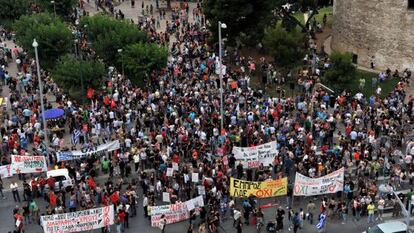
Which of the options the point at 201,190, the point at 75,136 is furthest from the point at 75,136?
the point at 201,190

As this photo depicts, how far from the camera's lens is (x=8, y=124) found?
40781 mm

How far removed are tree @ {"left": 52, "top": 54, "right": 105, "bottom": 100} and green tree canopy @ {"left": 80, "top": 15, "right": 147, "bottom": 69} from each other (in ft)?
10.3

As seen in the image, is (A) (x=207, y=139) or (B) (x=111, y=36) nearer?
(A) (x=207, y=139)

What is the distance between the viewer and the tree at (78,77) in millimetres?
45062

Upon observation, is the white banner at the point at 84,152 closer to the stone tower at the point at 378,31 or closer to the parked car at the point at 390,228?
the parked car at the point at 390,228

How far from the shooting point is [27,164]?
33.9 metres

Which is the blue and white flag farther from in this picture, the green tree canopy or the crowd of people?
the green tree canopy

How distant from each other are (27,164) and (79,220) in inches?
250

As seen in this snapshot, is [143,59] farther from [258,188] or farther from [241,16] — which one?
[258,188]

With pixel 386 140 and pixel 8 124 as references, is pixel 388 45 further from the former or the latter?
pixel 8 124

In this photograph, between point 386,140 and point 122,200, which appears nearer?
point 122,200

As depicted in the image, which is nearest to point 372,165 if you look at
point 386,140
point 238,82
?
point 386,140

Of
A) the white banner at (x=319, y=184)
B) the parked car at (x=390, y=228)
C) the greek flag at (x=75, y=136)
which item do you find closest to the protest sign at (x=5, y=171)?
the greek flag at (x=75, y=136)

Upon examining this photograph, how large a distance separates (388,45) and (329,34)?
37.7ft
